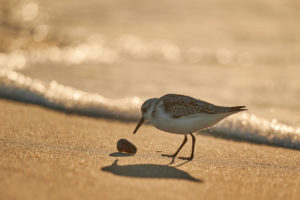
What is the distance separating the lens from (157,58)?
11.2 meters

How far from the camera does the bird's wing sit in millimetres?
5094

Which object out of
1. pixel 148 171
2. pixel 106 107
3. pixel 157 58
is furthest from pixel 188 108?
pixel 157 58

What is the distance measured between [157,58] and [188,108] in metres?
6.16

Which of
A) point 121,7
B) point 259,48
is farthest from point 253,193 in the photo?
point 121,7

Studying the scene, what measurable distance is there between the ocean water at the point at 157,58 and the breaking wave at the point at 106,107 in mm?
16

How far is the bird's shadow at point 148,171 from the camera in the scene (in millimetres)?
4410

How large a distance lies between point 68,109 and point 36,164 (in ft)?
8.98

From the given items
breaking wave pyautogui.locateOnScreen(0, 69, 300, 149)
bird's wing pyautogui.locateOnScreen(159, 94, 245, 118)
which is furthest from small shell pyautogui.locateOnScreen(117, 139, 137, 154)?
breaking wave pyautogui.locateOnScreen(0, 69, 300, 149)

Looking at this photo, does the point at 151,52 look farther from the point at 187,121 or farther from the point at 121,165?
the point at 121,165

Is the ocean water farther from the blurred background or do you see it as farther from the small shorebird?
the small shorebird

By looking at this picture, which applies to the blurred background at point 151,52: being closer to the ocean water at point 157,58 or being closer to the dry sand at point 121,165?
the ocean water at point 157,58

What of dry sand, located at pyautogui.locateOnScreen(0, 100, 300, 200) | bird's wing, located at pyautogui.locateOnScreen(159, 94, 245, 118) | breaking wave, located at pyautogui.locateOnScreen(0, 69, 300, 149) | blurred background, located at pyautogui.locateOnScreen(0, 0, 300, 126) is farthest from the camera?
blurred background, located at pyautogui.locateOnScreen(0, 0, 300, 126)

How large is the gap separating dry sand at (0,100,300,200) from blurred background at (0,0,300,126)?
115 cm

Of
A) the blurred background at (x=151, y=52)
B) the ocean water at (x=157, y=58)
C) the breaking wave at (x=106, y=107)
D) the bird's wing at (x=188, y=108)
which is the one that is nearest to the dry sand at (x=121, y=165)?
the breaking wave at (x=106, y=107)
